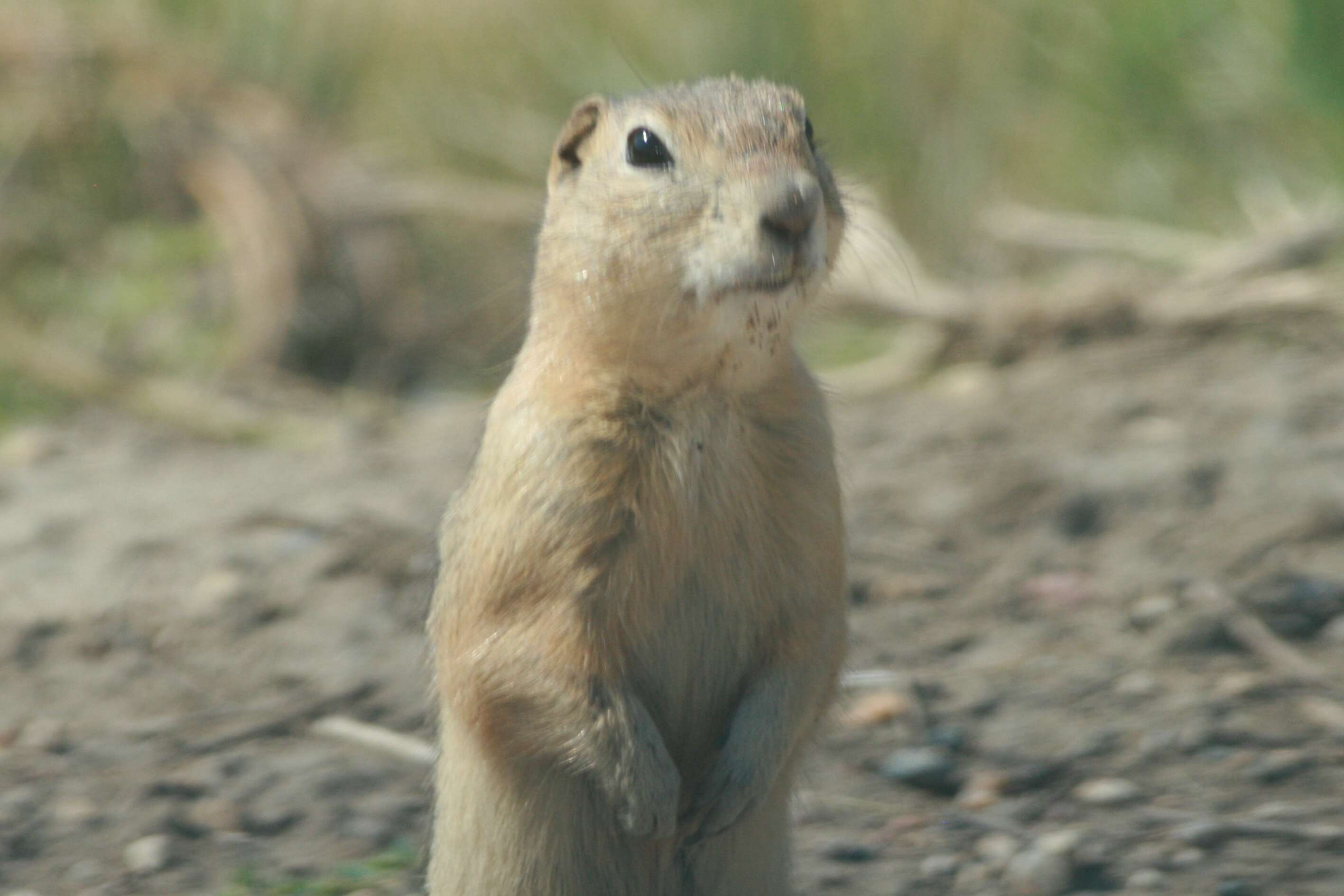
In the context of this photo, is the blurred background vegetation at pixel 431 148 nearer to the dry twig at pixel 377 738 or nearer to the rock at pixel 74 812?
the dry twig at pixel 377 738

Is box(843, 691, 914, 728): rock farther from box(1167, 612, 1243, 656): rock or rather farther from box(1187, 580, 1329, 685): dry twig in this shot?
box(1187, 580, 1329, 685): dry twig

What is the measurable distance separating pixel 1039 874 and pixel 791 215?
1.43 meters

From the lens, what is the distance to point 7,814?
3561 millimetres

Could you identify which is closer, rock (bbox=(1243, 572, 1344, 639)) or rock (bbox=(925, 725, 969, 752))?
rock (bbox=(925, 725, 969, 752))

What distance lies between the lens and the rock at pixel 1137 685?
378 cm

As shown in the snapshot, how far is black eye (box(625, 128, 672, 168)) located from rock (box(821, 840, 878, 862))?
1.50 m

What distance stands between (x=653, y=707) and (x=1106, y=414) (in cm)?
283

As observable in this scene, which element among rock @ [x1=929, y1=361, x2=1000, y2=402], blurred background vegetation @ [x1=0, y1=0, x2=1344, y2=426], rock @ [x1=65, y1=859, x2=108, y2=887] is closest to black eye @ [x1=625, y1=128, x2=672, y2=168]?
rock @ [x1=65, y1=859, x2=108, y2=887]

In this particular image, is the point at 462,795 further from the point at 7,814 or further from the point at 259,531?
the point at 259,531

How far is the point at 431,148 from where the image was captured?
866 cm

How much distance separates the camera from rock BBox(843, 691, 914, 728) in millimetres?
3865

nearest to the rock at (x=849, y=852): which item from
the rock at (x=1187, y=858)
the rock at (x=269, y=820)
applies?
the rock at (x=1187, y=858)

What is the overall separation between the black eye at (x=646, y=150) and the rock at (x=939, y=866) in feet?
4.88

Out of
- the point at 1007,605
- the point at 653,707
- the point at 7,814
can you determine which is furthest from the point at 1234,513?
the point at 7,814
